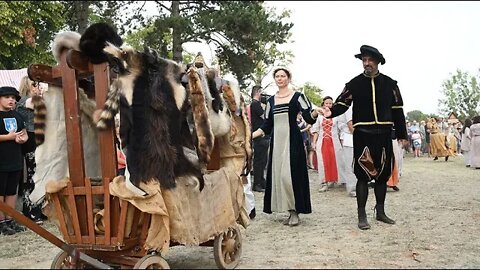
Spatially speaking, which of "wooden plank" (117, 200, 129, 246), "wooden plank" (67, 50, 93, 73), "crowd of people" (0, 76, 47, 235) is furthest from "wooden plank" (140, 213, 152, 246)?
"crowd of people" (0, 76, 47, 235)

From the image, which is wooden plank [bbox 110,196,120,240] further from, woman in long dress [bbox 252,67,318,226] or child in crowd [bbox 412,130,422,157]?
child in crowd [bbox 412,130,422,157]

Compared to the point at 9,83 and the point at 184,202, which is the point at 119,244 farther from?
the point at 9,83

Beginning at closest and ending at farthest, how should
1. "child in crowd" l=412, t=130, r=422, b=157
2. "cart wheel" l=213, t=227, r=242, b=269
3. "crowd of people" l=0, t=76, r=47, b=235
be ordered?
"cart wheel" l=213, t=227, r=242, b=269 → "crowd of people" l=0, t=76, r=47, b=235 → "child in crowd" l=412, t=130, r=422, b=157

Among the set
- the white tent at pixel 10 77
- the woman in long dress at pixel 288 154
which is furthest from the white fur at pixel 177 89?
the white tent at pixel 10 77

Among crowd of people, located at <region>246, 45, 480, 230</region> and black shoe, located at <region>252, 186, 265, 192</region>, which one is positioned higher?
crowd of people, located at <region>246, 45, 480, 230</region>

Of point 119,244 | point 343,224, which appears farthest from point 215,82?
point 343,224

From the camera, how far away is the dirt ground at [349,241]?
3518 mm

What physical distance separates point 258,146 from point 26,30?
9.14m

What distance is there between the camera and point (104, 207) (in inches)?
120

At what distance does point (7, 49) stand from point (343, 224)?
39.8ft

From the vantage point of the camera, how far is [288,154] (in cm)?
561

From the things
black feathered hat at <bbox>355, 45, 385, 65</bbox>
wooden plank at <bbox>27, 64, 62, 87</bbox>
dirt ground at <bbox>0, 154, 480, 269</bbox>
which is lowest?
dirt ground at <bbox>0, 154, 480, 269</bbox>

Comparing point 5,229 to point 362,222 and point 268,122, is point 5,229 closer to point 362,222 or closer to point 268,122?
point 268,122

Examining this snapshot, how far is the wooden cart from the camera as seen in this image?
118 inches
